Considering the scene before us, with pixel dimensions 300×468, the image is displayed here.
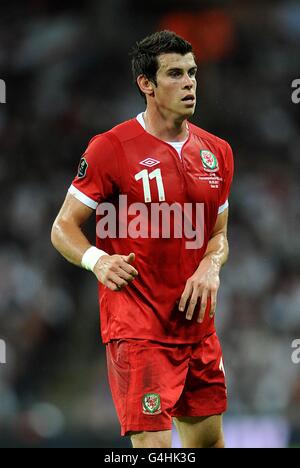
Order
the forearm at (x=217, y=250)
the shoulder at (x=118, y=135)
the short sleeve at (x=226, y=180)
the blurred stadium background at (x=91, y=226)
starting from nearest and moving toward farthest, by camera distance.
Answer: the shoulder at (x=118, y=135)
the forearm at (x=217, y=250)
the short sleeve at (x=226, y=180)
the blurred stadium background at (x=91, y=226)

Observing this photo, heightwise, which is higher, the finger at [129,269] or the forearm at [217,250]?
the forearm at [217,250]

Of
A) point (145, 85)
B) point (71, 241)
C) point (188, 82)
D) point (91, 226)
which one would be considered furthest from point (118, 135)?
point (91, 226)

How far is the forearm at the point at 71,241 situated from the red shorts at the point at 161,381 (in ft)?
1.55

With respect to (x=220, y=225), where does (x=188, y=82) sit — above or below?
above

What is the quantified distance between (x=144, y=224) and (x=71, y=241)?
1.20 ft

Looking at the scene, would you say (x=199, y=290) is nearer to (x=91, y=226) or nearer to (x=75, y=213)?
(x=75, y=213)

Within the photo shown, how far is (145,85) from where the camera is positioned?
4641 mm

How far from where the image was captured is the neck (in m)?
4.58

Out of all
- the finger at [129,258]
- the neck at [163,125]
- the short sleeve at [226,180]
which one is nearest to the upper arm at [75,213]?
the finger at [129,258]

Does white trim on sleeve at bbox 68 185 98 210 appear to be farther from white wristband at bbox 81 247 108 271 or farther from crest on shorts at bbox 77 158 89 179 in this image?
white wristband at bbox 81 247 108 271

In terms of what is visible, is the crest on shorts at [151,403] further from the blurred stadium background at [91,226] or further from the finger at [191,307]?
→ the blurred stadium background at [91,226]

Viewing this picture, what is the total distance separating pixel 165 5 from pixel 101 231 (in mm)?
7737

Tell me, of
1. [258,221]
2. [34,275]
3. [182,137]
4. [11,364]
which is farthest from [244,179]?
[182,137]

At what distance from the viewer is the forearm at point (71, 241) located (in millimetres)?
4332
